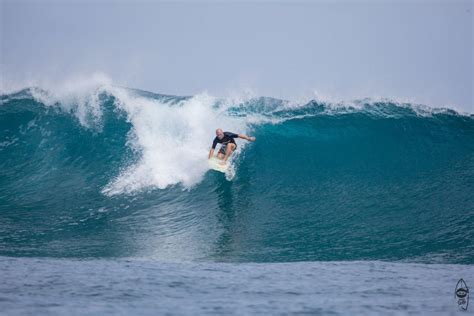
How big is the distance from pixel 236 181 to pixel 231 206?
1.20 m

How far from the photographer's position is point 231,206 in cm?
826

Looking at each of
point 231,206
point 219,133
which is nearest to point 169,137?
point 219,133

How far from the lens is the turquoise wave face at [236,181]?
639 cm

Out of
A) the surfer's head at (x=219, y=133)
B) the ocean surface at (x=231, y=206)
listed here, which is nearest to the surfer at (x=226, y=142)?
the surfer's head at (x=219, y=133)

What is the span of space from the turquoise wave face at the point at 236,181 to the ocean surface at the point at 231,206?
47 millimetres

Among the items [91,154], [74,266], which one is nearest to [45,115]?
[91,154]

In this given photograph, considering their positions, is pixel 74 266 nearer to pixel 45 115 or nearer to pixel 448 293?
pixel 448 293

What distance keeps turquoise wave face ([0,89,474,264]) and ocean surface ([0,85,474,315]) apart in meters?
0.05

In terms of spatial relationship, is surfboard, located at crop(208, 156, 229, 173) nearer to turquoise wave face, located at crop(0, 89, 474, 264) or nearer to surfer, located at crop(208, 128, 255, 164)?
surfer, located at crop(208, 128, 255, 164)

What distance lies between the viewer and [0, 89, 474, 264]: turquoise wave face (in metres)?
6.39

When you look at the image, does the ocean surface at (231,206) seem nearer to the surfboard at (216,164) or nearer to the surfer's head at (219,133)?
the surfboard at (216,164)

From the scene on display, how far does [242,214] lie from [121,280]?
3797mm

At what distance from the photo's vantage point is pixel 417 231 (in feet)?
22.1

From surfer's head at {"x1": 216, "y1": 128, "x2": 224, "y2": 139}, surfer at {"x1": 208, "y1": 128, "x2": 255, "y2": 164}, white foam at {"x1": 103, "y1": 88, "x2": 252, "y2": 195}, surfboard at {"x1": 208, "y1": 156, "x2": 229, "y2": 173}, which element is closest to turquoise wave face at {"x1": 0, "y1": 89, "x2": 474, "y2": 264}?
white foam at {"x1": 103, "y1": 88, "x2": 252, "y2": 195}
